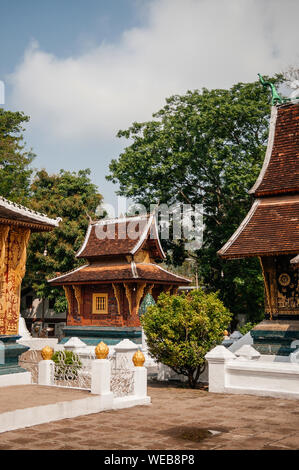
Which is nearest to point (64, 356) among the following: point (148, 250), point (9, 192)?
point (148, 250)

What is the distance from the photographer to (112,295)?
25984 mm

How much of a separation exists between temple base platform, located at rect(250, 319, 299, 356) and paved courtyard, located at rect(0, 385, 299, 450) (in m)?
3.53

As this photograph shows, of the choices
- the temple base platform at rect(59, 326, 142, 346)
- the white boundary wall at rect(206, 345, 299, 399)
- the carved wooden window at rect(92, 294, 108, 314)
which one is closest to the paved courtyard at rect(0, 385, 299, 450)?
the white boundary wall at rect(206, 345, 299, 399)

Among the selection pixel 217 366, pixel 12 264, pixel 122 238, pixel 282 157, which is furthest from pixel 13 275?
pixel 122 238

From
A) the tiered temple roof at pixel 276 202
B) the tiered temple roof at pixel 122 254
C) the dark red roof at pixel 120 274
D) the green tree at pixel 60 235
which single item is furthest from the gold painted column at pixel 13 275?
the green tree at pixel 60 235

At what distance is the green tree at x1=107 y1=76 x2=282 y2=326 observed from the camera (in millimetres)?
28641

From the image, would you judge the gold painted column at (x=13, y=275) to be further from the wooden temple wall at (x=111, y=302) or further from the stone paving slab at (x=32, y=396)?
the wooden temple wall at (x=111, y=302)

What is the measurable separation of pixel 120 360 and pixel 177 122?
19.0 m

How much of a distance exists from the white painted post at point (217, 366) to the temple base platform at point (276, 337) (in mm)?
2670

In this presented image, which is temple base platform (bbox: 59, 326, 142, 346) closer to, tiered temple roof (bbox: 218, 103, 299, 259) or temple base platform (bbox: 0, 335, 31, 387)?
tiered temple roof (bbox: 218, 103, 299, 259)

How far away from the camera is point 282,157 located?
17.3 m

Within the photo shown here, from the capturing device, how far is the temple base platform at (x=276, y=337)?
1448 centimetres

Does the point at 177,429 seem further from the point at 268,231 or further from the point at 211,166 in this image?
the point at 211,166
